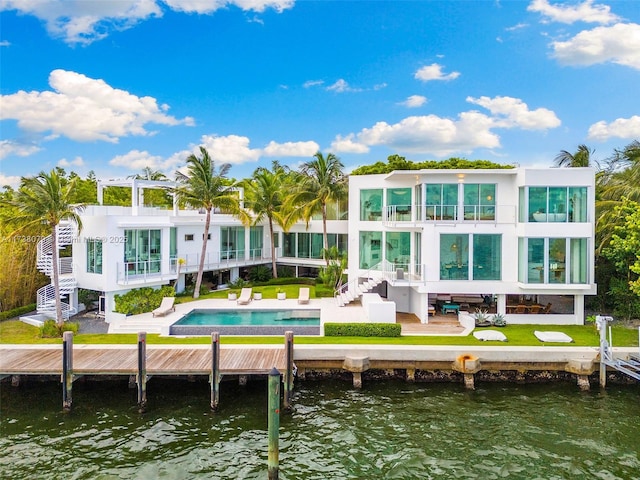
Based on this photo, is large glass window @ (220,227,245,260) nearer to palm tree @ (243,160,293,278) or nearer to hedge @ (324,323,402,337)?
palm tree @ (243,160,293,278)

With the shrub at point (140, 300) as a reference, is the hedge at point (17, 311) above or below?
below

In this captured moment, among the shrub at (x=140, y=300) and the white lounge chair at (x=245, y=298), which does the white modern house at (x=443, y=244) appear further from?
the white lounge chair at (x=245, y=298)

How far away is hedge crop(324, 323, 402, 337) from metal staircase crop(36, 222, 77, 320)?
14010mm

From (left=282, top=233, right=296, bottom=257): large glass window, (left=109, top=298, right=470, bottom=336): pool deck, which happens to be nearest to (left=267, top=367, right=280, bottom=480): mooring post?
(left=109, top=298, right=470, bottom=336): pool deck

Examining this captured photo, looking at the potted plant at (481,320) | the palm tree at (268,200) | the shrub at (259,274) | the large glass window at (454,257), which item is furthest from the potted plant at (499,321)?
the shrub at (259,274)

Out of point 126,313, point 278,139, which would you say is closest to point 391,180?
point 126,313

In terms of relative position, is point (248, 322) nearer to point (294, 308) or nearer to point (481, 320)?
point (294, 308)

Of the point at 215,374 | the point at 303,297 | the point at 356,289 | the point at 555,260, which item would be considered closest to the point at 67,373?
the point at 215,374

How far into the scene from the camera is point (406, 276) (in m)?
23.6

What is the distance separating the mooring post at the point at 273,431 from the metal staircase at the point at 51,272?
16361 millimetres

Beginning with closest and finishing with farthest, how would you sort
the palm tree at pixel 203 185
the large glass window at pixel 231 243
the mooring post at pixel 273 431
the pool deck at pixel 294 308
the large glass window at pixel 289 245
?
1. the mooring post at pixel 273 431
2. the pool deck at pixel 294 308
3. the palm tree at pixel 203 185
4. the large glass window at pixel 231 243
5. the large glass window at pixel 289 245

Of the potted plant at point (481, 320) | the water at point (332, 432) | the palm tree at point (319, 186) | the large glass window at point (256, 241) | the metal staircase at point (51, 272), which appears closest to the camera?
the water at point (332, 432)

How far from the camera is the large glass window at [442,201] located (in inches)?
894

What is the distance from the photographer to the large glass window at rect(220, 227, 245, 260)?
32.7m
